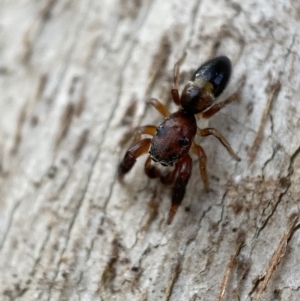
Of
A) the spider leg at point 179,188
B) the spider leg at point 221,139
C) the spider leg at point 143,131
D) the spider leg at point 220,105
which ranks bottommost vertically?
the spider leg at point 179,188

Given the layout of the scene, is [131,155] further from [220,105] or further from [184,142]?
[220,105]

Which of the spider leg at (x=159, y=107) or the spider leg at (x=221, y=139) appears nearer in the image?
the spider leg at (x=221, y=139)

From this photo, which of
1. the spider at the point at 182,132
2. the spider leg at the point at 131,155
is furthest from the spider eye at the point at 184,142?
the spider leg at the point at 131,155

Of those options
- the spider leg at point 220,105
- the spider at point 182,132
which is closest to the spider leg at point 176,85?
the spider at point 182,132

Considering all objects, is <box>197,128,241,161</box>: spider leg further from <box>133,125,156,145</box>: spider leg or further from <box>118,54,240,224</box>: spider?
<box>133,125,156,145</box>: spider leg

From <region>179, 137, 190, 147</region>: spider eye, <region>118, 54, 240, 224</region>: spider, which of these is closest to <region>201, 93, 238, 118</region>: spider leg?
<region>118, 54, 240, 224</region>: spider

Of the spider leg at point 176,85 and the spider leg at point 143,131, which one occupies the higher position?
the spider leg at point 176,85

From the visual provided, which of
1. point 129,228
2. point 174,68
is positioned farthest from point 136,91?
point 129,228

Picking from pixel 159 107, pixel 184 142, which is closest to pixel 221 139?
pixel 184 142

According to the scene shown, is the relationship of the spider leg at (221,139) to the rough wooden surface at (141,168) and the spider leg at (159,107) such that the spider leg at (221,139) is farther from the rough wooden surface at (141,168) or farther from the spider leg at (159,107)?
the spider leg at (159,107)
